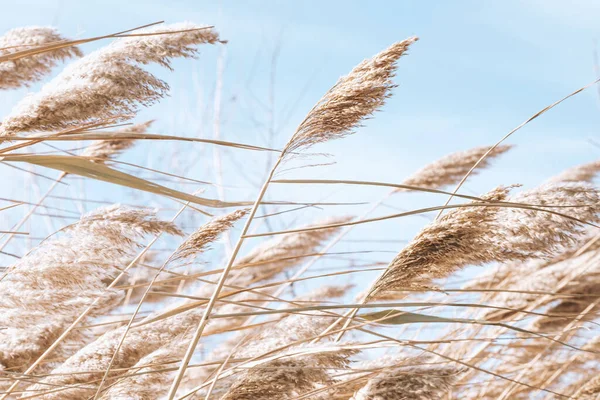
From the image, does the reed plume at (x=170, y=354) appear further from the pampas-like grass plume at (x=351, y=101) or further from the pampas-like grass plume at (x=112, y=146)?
the pampas-like grass plume at (x=112, y=146)

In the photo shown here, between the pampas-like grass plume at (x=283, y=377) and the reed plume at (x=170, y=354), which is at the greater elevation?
the pampas-like grass plume at (x=283, y=377)

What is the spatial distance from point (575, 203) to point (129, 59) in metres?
0.87

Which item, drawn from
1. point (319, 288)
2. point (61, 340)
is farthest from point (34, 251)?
point (319, 288)

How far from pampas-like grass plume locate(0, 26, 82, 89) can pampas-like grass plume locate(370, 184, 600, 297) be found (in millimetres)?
1032

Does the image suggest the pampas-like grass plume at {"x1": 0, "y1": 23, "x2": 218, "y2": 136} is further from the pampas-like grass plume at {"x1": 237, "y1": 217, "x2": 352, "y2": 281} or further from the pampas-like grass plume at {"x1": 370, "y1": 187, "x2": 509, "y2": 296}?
the pampas-like grass plume at {"x1": 237, "y1": 217, "x2": 352, "y2": 281}

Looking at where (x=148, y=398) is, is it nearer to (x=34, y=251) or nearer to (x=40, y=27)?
(x=34, y=251)

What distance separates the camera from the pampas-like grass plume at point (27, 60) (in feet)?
5.47

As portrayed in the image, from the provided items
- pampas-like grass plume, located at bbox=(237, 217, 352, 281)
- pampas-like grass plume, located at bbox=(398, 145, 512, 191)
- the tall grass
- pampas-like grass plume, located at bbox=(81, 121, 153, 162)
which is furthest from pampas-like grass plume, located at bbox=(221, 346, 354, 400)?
pampas-like grass plume, located at bbox=(398, 145, 512, 191)

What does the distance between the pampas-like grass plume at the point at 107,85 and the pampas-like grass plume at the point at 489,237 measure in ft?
1.85

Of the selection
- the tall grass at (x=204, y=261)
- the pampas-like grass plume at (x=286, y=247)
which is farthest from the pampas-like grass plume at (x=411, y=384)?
the pampas-like grass plume at (x=286, y=247)

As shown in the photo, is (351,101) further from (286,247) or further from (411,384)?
(286,247)

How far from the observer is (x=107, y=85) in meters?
1.33

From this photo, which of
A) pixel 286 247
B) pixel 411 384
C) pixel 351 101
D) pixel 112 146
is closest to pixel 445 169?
pixel 286 247

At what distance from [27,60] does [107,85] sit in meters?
0.48
